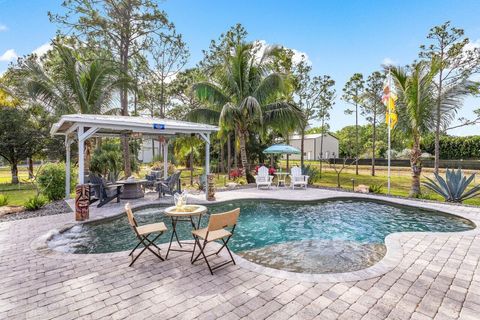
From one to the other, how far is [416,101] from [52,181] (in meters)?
15.1

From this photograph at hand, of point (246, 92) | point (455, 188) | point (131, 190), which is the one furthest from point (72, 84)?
point (455, 188)

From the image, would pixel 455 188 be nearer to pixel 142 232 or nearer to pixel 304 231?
pixel 304 231

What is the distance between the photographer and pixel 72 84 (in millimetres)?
11562

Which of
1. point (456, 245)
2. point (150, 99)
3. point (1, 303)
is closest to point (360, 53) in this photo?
point (456, 245)

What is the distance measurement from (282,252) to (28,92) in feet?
40.9

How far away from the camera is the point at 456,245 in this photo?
5.33 metres

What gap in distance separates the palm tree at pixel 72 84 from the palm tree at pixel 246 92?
4.54 metres

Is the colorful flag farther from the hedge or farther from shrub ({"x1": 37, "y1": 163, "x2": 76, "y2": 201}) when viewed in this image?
the hedge

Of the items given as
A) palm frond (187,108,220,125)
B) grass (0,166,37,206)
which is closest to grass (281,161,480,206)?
palm frond (187,108,220,125)

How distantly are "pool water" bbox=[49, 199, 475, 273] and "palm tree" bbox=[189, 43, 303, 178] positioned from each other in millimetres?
6004

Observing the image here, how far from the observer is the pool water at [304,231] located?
5121 mm

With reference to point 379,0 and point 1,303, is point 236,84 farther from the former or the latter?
point 1,303

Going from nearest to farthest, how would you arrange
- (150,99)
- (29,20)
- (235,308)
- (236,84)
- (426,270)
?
(235,308) < (426,270) < (29,20) < (236,84) < (150,99)

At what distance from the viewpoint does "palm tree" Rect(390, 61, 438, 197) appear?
11.0 meters
